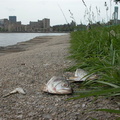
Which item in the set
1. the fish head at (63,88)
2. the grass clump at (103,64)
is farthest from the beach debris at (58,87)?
the grass clump at (103,64)

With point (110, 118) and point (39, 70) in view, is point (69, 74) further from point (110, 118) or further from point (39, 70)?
point (110, 118)

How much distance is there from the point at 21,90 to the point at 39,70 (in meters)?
0.77

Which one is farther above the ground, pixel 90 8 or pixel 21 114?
pixel 90 8

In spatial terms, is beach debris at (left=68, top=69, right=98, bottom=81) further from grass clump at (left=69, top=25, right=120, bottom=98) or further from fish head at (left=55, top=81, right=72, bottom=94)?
fish head at (left=55, top=81, right=72, bottom=94)

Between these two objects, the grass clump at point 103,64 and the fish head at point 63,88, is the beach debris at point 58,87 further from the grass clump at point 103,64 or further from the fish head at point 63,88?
the grass clump at point 103,64

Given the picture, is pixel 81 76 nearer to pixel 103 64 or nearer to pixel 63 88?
pixel 103 64

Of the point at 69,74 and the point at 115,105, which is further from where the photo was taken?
the point at 69,74

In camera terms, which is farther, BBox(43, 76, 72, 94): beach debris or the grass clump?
BBox(43, 76, 72, 94): beach debris

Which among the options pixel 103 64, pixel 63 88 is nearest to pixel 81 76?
pixel 103 64

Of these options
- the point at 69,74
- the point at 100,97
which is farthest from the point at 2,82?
the point at 100,97

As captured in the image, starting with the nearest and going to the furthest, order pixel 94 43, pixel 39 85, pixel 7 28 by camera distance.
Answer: pixel 39 85 → pixel 94 43 → pixel 7 28

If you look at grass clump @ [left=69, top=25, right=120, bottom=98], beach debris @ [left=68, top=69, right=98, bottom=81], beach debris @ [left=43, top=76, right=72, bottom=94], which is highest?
grass clump @ [left=69, top=25, right=120, bottom=98]

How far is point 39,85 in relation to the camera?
1869 mm

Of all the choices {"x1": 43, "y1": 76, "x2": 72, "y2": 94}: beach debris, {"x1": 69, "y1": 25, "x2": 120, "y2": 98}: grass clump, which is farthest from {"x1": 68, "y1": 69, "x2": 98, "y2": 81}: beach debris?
{"x1": 43, "y1": 76, "x2": 72, "y2": 94}: beach debris
